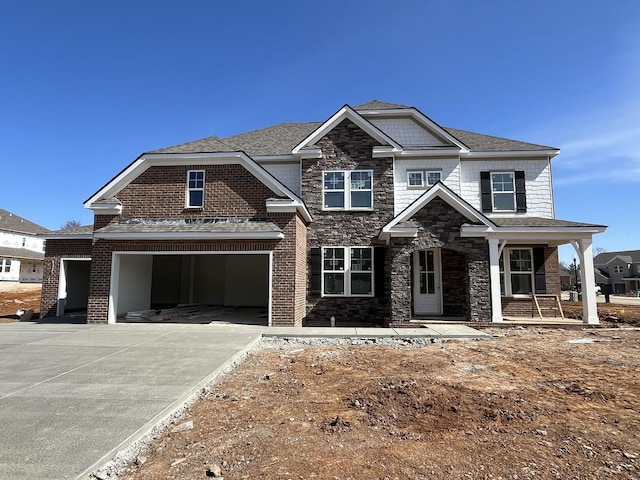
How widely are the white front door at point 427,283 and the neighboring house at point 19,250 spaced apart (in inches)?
1471

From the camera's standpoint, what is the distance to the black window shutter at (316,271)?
1405cm

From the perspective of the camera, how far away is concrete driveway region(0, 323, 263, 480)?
3.56m

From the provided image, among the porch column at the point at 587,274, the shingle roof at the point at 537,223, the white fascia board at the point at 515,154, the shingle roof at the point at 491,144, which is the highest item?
the shingle roof at the point at 491,144

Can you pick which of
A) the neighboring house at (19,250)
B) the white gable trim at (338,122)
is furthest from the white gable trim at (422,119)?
the neighboring house at (19,250)

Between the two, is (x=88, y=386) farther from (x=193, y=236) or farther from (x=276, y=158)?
(x=276, y=158)

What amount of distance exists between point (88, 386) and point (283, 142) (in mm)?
13141

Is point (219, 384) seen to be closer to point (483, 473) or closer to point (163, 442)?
point (163, 442)

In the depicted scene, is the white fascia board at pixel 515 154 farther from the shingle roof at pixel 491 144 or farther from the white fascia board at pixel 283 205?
the white fascia board at pixel 283 205

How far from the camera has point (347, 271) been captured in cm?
1424

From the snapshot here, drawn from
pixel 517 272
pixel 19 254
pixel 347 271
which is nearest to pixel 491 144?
pixel 517 272

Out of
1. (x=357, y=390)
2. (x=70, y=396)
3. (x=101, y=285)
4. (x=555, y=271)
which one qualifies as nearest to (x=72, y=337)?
(x=101, y=285)

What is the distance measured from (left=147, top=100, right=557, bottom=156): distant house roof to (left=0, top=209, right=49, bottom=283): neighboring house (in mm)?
30072

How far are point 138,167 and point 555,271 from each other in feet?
52.7

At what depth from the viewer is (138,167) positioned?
13125 millimetres
